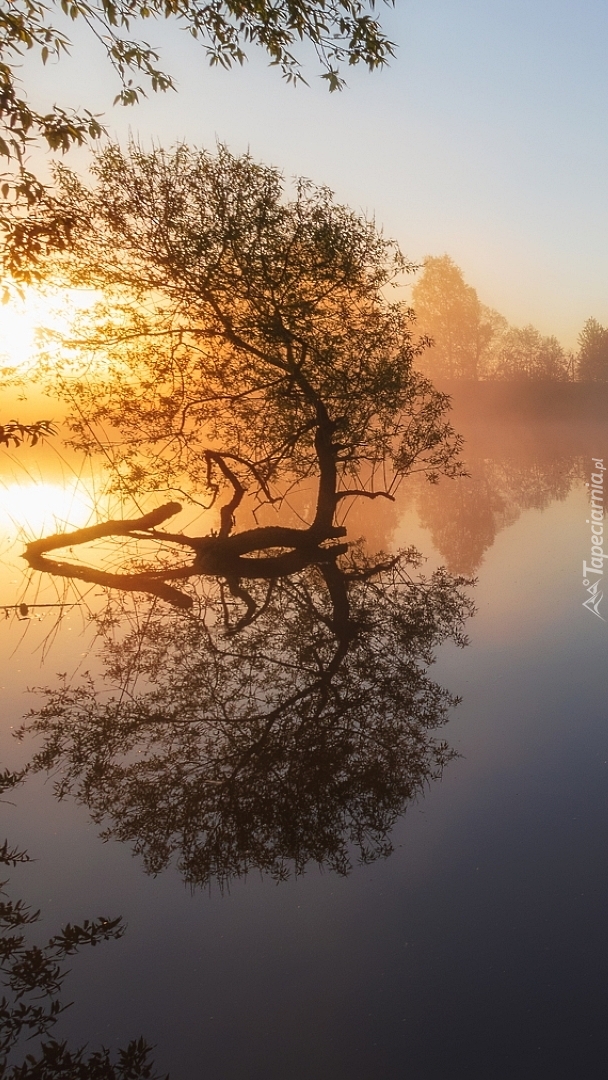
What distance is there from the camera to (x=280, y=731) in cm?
696

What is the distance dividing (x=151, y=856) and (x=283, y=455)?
13.8 metres

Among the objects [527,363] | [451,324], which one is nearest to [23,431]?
[527,363]

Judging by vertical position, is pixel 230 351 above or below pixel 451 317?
below

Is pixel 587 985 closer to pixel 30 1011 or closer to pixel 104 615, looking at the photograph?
pixel 30 1011

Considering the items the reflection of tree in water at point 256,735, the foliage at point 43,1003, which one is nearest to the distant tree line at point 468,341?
the reflection of tree in water at point 256,735

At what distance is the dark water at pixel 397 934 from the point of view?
11.3 ft

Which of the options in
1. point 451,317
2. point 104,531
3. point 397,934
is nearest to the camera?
point 397,934

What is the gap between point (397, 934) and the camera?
4.15m

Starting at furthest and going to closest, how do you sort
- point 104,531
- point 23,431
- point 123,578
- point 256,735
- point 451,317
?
1. point 451,317
2. point 104,531
3. point 123,578
4. point 23,431
5. point 256,735

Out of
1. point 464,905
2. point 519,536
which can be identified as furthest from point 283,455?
point 464,905

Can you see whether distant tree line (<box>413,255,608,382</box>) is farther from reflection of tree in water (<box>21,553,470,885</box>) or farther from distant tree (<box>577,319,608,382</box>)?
reflection of tree in water (<box>21,553,470,885</box>)

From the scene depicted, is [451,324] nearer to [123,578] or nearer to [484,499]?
[484,499]

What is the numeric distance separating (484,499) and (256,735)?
19856 millimetres

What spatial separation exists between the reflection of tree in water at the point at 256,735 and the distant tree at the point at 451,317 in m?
70.6
